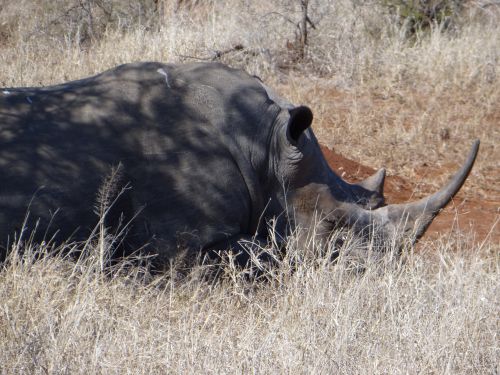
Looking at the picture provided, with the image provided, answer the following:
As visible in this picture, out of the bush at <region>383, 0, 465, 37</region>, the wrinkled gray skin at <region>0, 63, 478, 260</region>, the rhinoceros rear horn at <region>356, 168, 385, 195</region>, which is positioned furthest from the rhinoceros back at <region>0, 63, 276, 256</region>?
the bush at <region>383, 0, 465, 37</region>

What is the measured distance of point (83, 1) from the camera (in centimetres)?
1425

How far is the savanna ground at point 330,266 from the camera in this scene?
3857 mm

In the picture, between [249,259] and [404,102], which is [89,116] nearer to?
[249,259]

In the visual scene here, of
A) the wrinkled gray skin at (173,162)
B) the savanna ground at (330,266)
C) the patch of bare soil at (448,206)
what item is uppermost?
the wrinkled gray skin at (173,162)

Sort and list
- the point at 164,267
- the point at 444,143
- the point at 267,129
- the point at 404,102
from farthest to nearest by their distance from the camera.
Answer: the point at 404,102, the point at 444,143, the point at 267,129, the point at 164,267

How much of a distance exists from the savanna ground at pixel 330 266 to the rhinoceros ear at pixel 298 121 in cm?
77

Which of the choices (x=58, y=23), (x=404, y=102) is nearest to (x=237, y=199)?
(x=404, y=102)

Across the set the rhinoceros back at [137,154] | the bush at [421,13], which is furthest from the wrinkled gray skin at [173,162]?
the bush at [421,13]

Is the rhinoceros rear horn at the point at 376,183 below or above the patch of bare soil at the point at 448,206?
above

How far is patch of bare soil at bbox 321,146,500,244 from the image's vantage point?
732cm

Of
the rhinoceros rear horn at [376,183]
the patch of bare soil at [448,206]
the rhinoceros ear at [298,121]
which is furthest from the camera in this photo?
the patch of bare soil at [448,206]

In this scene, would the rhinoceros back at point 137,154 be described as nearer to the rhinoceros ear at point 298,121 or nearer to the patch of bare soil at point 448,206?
the rhinoceros ear at point 298,121

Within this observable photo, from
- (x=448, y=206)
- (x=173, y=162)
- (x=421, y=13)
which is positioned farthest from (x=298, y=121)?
(x=421, y=13)

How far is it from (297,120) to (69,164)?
141 centimetres
